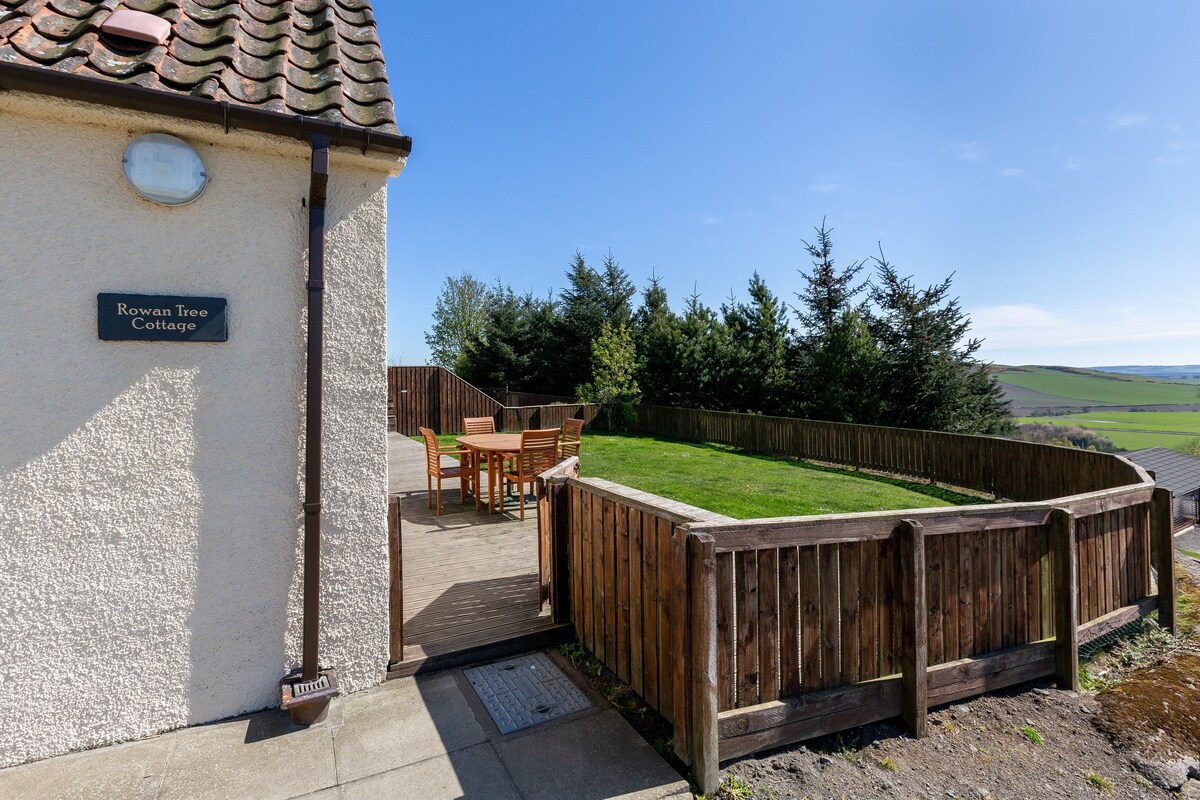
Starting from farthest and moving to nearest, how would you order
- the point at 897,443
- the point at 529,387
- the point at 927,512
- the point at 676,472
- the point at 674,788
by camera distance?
the point at 529,387, the point at 897,443, the point at 676,472, the point at 927,512, the point at 674,788

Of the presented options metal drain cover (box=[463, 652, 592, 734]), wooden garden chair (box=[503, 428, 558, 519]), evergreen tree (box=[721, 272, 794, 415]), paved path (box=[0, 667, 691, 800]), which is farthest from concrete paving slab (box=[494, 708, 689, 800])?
evergreen tree (box=[721, 272, 794, 415])

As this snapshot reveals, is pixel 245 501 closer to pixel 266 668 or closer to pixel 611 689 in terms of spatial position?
pixel 266 668

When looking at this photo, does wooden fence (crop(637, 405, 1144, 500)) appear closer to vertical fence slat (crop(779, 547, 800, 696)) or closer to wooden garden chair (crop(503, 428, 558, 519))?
vertical fence slat (crop(779, 547, 800, 696))

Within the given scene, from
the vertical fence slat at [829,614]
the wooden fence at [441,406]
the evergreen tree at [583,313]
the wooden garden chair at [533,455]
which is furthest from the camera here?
the evergreen tree at [583,313]

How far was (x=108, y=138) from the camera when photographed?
2.76 m

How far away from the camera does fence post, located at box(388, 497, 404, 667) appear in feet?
11.2

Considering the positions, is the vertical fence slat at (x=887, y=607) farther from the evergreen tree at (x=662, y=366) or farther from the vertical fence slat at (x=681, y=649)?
the evergreen tree at (x=662, y=366)

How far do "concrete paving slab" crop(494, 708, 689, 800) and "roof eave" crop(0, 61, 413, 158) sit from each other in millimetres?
3374

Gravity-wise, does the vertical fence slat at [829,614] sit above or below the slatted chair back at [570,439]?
below

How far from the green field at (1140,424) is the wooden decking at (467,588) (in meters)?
26.5

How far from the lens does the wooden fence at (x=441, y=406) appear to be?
18969mm

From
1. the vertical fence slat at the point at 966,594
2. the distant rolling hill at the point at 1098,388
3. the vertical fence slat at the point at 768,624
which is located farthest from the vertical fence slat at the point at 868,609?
the distant rolling hill at the point at 1098,388

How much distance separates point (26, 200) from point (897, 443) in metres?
14.4

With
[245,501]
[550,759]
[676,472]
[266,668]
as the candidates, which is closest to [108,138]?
[245,501]
